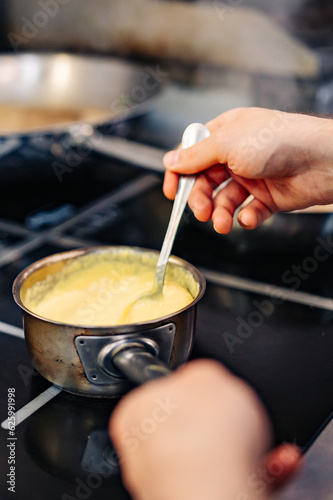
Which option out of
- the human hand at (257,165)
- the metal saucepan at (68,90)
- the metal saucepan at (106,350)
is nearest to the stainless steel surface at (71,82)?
the metal saucepan at (68,90)

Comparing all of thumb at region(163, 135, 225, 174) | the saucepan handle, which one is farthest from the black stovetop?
thumb at region(163, 135, 225, 174)

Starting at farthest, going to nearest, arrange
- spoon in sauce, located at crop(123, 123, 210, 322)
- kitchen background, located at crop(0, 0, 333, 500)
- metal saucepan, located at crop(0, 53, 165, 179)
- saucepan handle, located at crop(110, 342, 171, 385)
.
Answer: metal saucepan, located at crop(0, 53, 165, 179), spoon in sauce, located at crop(123, 123, 210, 322), kitchen background, located at crop(0, 0, 333, 500), saucepan handle, located at crop(110, 342, 171, 385)

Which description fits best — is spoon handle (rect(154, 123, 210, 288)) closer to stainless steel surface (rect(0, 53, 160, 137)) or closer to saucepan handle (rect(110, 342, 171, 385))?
saucepan handle (rect(110, 342, 171, 385))

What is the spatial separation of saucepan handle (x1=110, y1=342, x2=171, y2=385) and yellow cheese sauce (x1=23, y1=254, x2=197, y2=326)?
0.41ft

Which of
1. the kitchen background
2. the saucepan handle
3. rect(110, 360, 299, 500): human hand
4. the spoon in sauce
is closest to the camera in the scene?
rect(110, 360, 299, 500): human hand

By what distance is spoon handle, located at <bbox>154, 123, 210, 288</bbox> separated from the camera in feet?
2.72

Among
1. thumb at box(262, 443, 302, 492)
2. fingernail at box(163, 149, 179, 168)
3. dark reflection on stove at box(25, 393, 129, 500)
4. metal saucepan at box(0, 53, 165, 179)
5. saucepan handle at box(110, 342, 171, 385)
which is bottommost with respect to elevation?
metal saucepan at box(0, 53, 165, 179)

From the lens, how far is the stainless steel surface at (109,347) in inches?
26.1

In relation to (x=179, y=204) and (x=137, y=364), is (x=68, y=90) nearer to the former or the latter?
(x=179, y=204)

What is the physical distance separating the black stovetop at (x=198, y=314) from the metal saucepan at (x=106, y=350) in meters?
0.05

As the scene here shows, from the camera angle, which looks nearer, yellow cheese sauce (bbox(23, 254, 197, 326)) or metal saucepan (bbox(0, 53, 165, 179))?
yellow cheese sauce (bbox(23, 254, 197, 326))

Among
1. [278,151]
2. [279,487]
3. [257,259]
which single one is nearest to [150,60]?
[257,259]

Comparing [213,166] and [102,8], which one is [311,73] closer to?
[102,8]

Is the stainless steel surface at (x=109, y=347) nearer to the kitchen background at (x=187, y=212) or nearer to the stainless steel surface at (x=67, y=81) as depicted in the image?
the kitchen background at (x=187, y=212)
